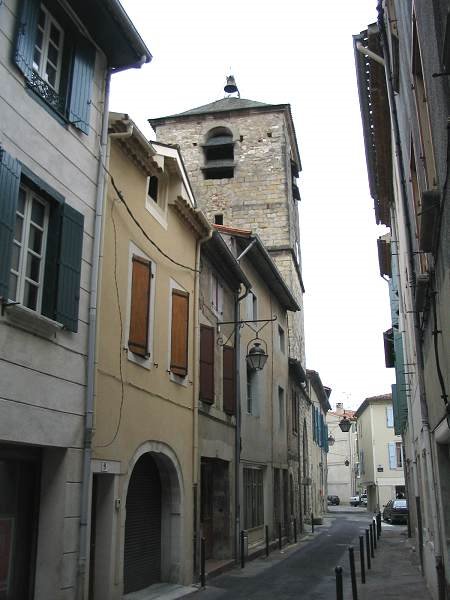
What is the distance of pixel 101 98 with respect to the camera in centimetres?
883

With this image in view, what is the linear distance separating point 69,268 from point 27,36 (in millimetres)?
2518

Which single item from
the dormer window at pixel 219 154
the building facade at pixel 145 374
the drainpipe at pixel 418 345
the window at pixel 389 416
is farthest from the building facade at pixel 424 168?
the window at pixel 389 416

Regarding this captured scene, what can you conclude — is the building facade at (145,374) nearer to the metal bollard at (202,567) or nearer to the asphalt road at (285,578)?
the metal bollard at (202,567)

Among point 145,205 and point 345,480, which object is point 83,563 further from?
point 345,480

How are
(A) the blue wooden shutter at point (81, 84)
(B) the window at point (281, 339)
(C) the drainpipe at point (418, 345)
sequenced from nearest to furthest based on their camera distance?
(A) the blue wooden shutter at point (81, 84)
(C) the drainpipe at point (418, 345)
(B) the window at point (281, 339)

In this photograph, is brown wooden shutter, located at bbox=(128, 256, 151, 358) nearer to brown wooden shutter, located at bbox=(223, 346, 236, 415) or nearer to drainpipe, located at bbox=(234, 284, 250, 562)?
drainpipe, located at bbox=(234, 284, 250, 562)

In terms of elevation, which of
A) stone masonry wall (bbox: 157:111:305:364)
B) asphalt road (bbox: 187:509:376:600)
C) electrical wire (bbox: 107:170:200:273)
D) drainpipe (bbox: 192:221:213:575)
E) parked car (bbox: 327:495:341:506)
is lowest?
asphalt road (bbox: 187:509:376:600)

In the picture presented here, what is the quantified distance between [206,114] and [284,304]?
12.1m

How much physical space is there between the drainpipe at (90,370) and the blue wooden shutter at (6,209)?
1868mm

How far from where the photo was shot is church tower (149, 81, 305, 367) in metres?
28.4

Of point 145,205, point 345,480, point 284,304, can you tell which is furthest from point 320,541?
point 345,480

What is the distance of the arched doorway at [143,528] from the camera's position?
10031 millimetres

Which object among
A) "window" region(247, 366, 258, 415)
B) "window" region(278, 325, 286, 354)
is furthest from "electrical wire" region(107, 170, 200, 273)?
"window" region(278, 325, 286, 354)

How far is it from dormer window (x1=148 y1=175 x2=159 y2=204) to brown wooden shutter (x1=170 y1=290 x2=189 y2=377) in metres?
1.69
